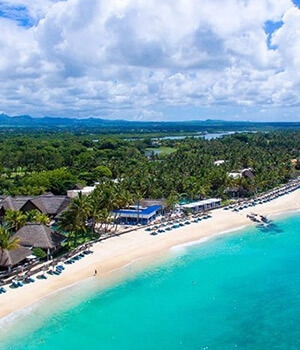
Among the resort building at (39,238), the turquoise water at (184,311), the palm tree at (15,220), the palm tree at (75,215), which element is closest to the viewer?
the turquoise water at (184,311)

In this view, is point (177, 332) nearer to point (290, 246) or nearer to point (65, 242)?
point (65, 242)

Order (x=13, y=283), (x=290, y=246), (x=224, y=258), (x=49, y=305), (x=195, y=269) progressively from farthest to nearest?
(x=290, y=246)
(x=224, y=258)
(x=195, y=269)
(x=13, y=283)
(x=49, y=305)

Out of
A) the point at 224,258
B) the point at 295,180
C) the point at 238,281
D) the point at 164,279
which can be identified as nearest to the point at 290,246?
the point at 224,258

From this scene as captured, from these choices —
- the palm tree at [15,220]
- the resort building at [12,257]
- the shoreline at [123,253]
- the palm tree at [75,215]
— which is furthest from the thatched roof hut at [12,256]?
the palm tree at [15,220]

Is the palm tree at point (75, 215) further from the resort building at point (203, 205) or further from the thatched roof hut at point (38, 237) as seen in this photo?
the resort building at point (203, 205)

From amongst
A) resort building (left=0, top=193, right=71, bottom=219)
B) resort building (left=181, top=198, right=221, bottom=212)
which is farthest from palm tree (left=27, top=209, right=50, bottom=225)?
resort building (left=181, top=198, right=221, bottom=212)

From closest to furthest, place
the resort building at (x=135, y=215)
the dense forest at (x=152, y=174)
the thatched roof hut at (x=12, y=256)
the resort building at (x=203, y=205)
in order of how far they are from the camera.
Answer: the thatched roof hut at (x=12, y=256)
the resort building at (x=135, y=215)
the resort building at (x=203, y=205)
the dense forest at (x=152, y=174)
